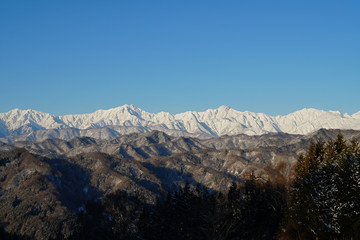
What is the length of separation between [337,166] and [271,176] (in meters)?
28.3

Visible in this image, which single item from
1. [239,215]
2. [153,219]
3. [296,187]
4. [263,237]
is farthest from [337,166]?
[153,219]

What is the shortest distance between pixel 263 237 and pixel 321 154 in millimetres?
22437

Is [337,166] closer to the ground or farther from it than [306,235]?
farther from it

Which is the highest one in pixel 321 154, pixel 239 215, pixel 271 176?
pixel 321 154

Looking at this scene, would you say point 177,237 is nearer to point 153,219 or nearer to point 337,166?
point 153,219

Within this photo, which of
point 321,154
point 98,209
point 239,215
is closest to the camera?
point 321,154

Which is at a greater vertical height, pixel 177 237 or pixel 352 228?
pixel 352 228

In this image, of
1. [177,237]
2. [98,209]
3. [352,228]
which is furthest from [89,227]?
[352,228]

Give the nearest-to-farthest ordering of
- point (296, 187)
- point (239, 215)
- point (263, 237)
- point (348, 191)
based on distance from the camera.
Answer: point (348, 191)
point (296, 187)
point (263, 237)
point (239, 215)

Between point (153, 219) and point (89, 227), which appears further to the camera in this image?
point (89, 227)

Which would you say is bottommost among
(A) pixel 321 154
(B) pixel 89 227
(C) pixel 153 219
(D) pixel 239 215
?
(B) pixel 89 227

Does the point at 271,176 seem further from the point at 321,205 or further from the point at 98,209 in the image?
the point at 98,209

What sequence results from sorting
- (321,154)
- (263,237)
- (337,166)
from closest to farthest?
(337,166)
(263,237)
(321,154)

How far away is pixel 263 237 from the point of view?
57344mm
